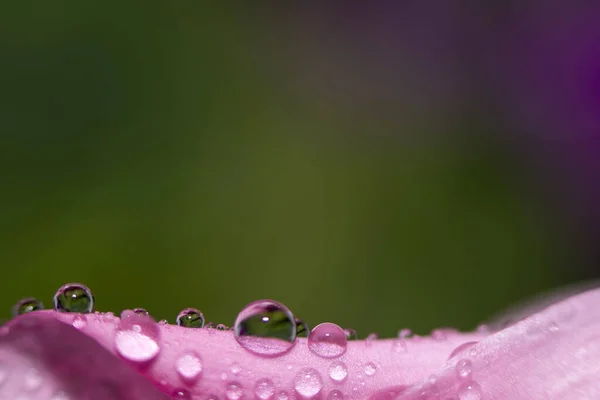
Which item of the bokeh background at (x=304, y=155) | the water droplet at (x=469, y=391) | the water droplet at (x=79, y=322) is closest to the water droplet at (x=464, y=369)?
the water droplet at (x=469, y=391)

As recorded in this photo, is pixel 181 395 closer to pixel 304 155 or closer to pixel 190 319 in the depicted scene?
pixel 190 319

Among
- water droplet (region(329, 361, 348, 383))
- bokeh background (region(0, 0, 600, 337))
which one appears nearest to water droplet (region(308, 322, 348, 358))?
water droplet (region(329, 361, 348, 383))

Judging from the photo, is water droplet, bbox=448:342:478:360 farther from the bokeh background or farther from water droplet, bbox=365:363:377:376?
the bokeh background

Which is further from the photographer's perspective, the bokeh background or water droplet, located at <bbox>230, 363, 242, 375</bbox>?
the bokeh background

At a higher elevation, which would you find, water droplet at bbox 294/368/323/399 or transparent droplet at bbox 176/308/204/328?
transparent droplet at bbox 176/308/204/328

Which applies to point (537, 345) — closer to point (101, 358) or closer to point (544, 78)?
point (101, 358)

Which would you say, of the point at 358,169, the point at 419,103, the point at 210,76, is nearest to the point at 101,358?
the point at 358,169

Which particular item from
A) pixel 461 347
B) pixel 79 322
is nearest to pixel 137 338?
pixel 79 322
